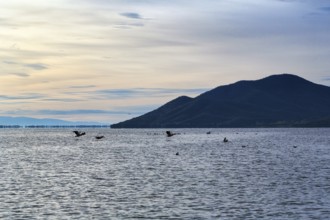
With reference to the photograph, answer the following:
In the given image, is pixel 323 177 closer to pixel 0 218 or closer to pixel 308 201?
pixel 308 201

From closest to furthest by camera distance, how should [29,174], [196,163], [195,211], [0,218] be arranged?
[0,218] < [195,211] < [29,174] < [196,163]

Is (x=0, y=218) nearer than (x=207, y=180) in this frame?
Yes

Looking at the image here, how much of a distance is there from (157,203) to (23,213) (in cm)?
1217

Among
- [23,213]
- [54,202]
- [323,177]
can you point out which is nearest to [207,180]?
[323,177]

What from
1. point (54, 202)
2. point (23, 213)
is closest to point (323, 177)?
point (54, 202)

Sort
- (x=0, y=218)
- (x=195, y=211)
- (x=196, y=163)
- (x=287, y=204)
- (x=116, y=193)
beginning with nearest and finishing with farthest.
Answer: (x=0, y=218)
(x=195, y=211)
(x=287, y=204)
(x=116, y=193)
(x=196, y=163)

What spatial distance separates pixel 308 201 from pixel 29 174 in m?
44.5

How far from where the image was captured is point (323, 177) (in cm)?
7312

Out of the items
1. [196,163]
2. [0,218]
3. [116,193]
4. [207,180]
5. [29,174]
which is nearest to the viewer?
[0,218]

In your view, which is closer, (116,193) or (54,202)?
(54,202)

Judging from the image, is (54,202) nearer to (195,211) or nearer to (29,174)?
(195,211)

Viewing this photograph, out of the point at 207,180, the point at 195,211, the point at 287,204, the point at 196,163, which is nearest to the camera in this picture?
the point at 195,211

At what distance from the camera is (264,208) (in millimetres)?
48062

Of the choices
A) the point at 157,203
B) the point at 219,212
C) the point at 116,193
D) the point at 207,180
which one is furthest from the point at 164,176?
the point at 219,212
